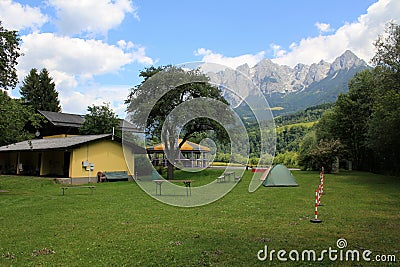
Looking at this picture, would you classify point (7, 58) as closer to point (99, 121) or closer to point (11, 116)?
point (11, 116)

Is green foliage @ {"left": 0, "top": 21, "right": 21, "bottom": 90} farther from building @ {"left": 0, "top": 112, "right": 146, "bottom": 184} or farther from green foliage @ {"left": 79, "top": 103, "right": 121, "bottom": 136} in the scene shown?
green foliage @ {"left": 79, "top": 103, "right": 121, "bottom": 136}

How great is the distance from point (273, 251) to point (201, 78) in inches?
455

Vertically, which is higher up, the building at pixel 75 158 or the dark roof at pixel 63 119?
the dark roof at pixel 63 119

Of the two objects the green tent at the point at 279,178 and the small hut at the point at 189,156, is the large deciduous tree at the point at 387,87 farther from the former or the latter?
the small hut at the point at 189,156

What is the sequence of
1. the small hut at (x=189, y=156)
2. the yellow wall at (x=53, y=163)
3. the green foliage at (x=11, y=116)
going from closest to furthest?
the green foliage at (x=11, y=116) → the yellow wall at (x=53, y=163) → the small hut at (x=189, y=156)

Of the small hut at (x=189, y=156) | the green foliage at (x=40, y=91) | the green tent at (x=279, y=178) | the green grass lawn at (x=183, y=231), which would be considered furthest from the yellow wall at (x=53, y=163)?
the green foliage at (x=40, y=91)

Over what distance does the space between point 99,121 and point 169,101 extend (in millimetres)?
18008

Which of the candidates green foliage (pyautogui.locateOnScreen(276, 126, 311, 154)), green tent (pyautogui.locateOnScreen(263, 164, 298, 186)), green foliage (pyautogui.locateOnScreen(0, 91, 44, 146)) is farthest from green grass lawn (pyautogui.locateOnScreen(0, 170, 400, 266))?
green foliage (pyautogui.locateOnScreen(276, 126, 311, 154))

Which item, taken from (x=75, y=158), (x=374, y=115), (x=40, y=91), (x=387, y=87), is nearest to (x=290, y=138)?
(x=374, y=115)

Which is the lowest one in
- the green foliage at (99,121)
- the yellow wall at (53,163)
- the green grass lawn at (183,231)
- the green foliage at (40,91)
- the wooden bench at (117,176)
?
the green grass lawn at (183,231)

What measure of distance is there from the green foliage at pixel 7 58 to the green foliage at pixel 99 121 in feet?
60.2

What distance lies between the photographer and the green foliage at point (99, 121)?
37.2m

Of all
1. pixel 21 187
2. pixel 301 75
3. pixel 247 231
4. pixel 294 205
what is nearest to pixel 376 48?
pixel 294 205

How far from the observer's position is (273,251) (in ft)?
21.4
